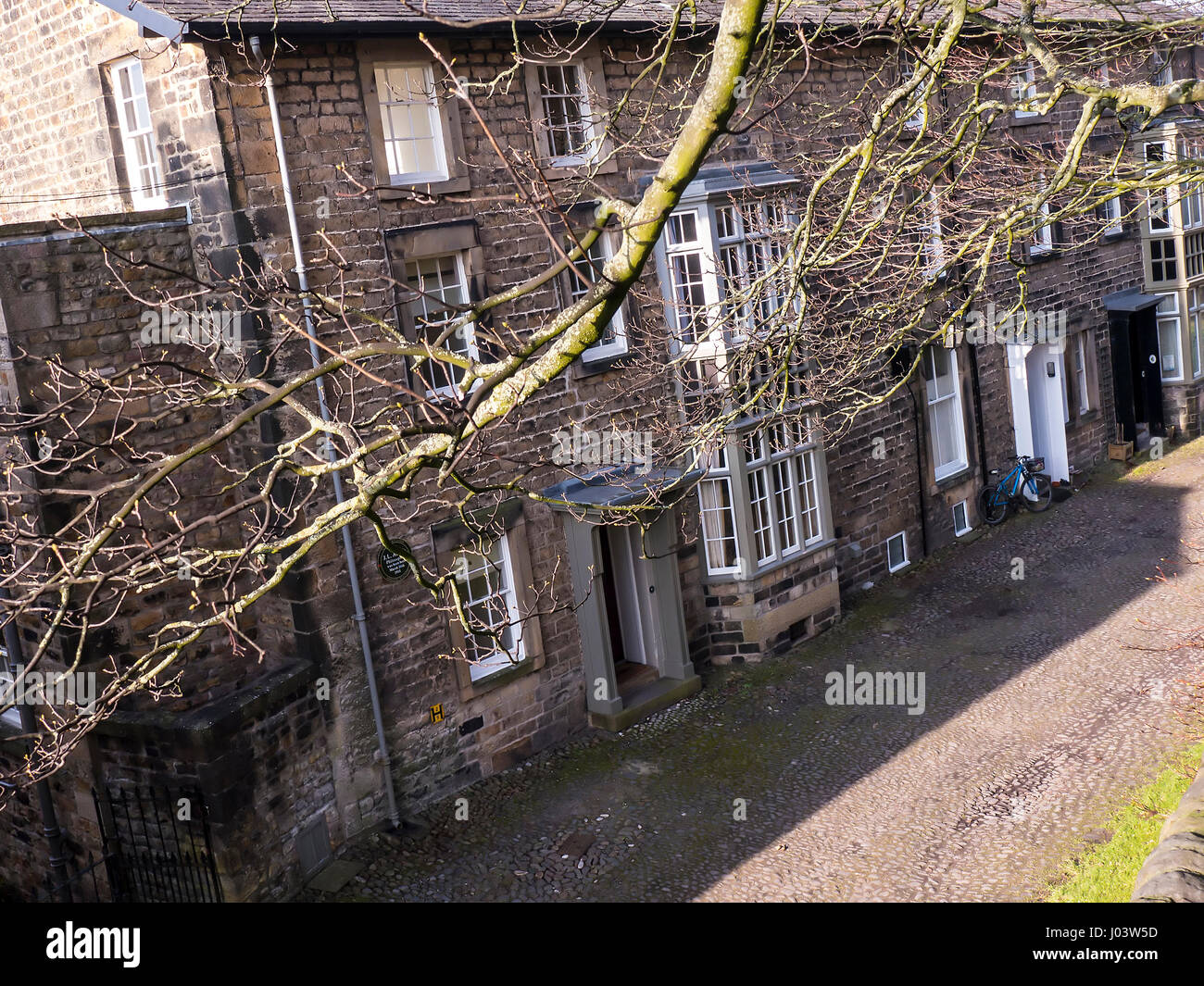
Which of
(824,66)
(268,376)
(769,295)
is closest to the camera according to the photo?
(268,376)

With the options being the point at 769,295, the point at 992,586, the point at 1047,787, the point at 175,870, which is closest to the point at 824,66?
the point at 769,295

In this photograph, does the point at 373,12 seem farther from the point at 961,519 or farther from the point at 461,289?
the point at 961,519

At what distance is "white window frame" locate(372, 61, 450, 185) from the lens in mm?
12555

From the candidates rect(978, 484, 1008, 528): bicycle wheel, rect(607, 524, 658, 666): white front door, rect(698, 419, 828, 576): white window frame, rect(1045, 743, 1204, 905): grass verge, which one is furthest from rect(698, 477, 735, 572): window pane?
rect(978, 484, 1008, 528): bicycle wheel

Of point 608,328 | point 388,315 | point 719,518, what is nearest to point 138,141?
point 388,315

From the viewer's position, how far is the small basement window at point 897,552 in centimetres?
1902

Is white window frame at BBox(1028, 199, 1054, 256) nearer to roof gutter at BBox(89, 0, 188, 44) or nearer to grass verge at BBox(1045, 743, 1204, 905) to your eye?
grass verge at BBox(1045, 743, 1204, 905)

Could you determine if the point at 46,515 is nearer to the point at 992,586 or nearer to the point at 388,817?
the point at 388,817

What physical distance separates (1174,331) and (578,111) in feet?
54.0

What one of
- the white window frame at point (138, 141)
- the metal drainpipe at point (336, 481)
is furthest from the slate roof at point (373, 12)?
the white window frame at point (138, 141)

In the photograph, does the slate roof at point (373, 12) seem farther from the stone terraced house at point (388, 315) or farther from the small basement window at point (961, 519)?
the small basement window at point (961, 519)

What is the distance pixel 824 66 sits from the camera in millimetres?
17203

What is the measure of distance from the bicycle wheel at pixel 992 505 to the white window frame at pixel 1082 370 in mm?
4033

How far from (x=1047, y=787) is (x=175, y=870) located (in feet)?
27.3
